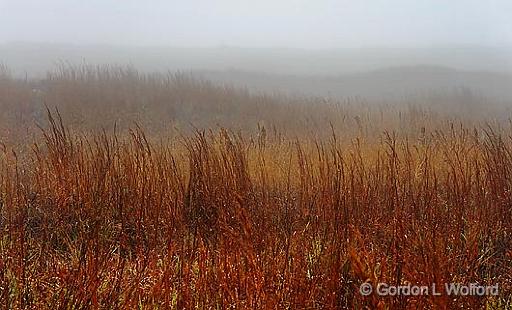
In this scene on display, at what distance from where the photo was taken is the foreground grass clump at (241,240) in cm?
181

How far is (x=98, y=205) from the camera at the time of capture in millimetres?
2826

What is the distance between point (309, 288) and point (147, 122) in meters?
5.86

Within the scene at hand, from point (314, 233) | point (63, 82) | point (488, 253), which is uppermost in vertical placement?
point (63, 82)

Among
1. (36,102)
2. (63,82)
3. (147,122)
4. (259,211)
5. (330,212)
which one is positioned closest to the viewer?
(330,212)

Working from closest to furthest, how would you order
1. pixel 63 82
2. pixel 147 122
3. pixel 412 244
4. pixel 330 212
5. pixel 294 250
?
pixel 412 244 < pixel 294 250 < pixel 330 212 < pixel 147 122 < pixel 63 82

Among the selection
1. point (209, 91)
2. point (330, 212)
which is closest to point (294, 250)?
point (330, 212)

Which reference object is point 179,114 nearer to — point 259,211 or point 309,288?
point 259,211

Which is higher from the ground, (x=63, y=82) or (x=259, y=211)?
(x=63, y=82)

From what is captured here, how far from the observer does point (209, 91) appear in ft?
29.9

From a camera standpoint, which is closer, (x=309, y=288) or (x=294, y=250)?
(x=309, y=288)

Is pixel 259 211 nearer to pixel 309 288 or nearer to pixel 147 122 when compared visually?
Result: pixel 309 288

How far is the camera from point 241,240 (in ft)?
6.51

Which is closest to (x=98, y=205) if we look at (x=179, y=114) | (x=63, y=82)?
(x=179, y=114)

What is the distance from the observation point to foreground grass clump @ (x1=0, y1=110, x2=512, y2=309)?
1.81m
